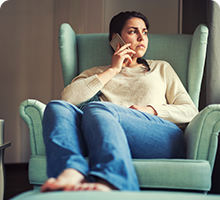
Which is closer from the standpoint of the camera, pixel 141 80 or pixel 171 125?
pixel 171 125

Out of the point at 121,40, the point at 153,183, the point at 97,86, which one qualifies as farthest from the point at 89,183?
the point at 121,40

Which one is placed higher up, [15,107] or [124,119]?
[124,119]

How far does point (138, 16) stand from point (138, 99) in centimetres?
55

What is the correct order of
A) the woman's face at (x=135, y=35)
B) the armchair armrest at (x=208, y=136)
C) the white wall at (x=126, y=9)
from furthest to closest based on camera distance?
the white wall at (x=126, y=9)
the woman's face at (x=135, y=35)
the armchair armrest at (x=208, y=136)

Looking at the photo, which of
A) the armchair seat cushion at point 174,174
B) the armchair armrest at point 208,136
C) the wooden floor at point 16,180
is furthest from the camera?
the wooden floor at point 16,180

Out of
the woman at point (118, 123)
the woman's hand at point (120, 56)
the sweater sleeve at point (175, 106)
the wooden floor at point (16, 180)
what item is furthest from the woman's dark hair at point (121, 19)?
the wooden floor at point (16, 180)

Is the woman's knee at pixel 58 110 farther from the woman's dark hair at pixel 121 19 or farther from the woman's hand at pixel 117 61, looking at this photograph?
the woman's dark hair at pixel 121 19

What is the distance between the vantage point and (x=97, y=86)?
113cm

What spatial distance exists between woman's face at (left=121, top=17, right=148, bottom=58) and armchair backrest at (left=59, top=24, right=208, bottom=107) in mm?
157

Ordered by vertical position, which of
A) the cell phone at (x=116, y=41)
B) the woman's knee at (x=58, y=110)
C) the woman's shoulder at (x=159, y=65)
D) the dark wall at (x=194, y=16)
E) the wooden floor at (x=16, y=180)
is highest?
the dark wall at (x=194, y=16)

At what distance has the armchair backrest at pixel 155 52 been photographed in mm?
1356

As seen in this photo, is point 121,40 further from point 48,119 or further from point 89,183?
point 89,183

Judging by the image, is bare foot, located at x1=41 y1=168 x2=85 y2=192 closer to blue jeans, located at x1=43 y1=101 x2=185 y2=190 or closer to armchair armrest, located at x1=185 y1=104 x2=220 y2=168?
blue jeans, located at x1=43 y1=101 x2=185 y2=190

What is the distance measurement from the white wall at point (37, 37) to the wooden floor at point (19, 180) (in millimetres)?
78
